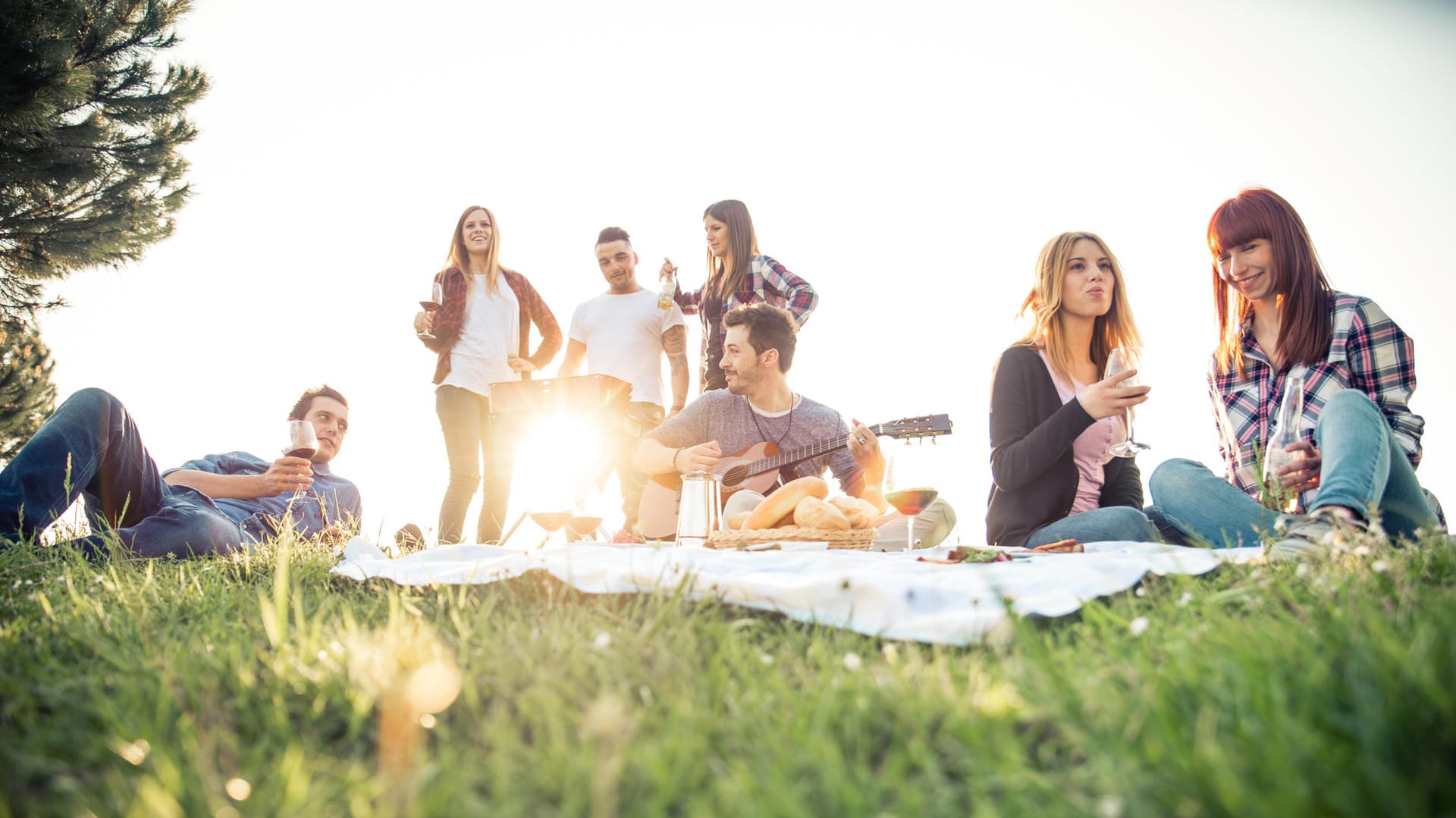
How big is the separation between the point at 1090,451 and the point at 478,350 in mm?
3972

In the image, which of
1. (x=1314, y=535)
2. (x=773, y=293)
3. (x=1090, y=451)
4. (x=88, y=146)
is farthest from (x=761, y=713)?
(x=88, y=146)

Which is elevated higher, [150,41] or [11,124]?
[150,41]

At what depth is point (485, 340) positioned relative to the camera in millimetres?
Answer: 5828

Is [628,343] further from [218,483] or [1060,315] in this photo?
[1060,315]

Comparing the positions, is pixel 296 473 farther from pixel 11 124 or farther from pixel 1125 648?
pixel 11 124

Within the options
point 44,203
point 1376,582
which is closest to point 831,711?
point 1376,582

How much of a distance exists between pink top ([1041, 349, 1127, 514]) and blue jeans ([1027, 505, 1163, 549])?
370 mm

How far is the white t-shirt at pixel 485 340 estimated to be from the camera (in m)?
5.78

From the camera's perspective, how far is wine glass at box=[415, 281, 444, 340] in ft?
19.1

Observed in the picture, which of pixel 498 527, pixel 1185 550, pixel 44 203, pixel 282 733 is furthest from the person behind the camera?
pixel 44 203

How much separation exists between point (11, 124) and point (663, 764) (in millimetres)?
10236

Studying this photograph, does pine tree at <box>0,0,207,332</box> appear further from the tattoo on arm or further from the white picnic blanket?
the white picnic blanket

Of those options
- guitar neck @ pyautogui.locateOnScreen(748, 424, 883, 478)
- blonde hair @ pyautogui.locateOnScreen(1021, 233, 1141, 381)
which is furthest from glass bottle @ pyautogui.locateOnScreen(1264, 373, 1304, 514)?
guitar neck @ pyautogui.locateOnScreen(748, 424, 883, 478)

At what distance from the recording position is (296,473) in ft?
12.3
